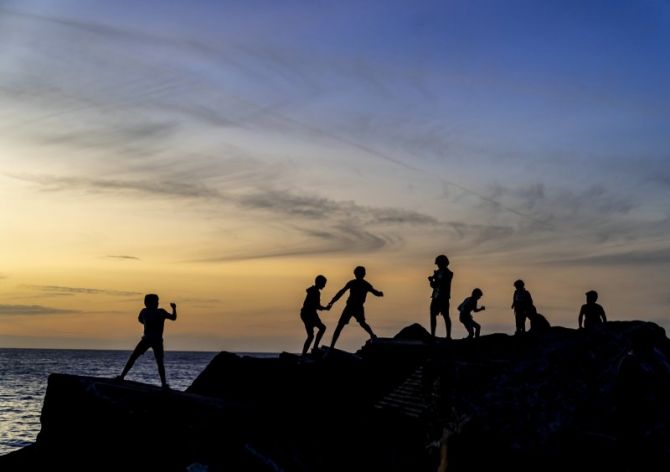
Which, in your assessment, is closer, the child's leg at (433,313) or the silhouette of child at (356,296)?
the child's leg at (433,313)

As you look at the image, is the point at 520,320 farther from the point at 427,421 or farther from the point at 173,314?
the point at 173,314

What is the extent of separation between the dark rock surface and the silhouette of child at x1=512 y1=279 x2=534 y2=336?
4.51 metres

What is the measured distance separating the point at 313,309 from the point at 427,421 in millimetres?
4974

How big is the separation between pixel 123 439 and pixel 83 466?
0.82 metres

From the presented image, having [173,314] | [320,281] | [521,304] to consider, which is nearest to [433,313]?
[320,281]

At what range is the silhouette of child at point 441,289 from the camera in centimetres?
1312

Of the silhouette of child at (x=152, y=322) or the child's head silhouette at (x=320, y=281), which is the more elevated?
the child's head silhouette at (x=320, y=281)

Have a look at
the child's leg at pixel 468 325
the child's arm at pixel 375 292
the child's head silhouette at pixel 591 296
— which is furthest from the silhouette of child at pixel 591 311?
the child's arm at pixel 375 292

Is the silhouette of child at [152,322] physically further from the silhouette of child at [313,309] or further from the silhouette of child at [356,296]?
the silhouette of child at [356,296]

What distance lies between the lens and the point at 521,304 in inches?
653

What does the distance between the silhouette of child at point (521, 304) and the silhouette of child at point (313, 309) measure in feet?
18.6

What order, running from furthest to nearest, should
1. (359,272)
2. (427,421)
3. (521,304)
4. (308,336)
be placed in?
1. (521,304)
2. (308,336)
3. (359,272)
4. (427,421)

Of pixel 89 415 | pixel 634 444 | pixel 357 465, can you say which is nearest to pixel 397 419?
pixel 357 465

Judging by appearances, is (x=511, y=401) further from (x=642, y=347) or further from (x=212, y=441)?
(x=212, y=441)
